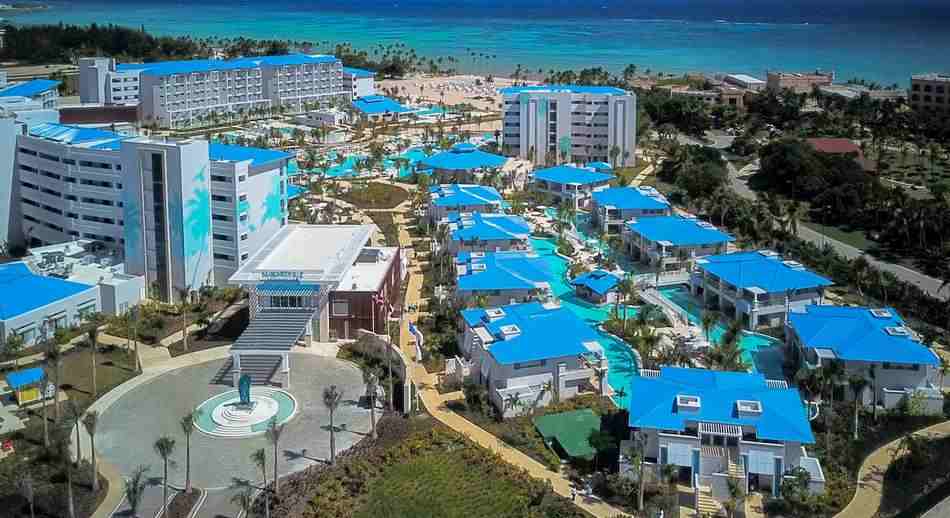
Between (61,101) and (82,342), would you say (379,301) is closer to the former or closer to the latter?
(82,342)

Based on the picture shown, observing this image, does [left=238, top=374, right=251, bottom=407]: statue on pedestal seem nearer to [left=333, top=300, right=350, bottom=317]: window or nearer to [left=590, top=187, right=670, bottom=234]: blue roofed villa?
[left=333, top=300, right=350, bottom=317]: window

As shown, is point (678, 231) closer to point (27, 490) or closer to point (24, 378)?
point (24, 378)

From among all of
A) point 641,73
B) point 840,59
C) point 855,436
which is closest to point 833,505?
point 855,436

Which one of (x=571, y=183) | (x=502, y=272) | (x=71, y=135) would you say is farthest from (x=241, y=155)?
(x=571, y=183)

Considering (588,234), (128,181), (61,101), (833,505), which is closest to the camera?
(833,505)

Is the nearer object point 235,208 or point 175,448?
point 175,448

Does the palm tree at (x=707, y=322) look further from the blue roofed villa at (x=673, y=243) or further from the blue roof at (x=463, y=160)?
the blue roof at (x=463, y=160)

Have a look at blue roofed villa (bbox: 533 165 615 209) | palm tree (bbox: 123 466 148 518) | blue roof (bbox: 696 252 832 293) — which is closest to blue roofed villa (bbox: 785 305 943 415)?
blue roof (bbox: 696 252 832 293)

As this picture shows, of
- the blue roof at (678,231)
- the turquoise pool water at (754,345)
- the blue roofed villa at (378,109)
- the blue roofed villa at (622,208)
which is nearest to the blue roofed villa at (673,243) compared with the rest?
the blue roof at (678,231)
